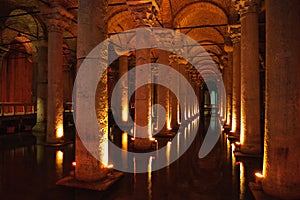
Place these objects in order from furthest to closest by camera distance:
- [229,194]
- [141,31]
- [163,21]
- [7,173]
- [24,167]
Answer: [163,21] → [141,31] → [24,167] → [7,173] → [229,194]

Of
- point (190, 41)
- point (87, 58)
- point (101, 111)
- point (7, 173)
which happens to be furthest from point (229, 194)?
point (190, 41)

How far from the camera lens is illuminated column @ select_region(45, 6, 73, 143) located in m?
9.42

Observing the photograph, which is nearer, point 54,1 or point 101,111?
point 101,111

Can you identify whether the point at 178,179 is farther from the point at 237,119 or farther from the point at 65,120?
the point at 65,120

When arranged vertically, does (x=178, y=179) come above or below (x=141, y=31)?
below

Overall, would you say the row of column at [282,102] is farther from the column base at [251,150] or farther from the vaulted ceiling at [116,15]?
the vaulted ceiling at [116,15]

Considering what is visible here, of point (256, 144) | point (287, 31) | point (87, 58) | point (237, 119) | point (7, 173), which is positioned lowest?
point (7, 173)

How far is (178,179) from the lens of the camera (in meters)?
5.66

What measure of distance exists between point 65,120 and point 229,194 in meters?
15.9

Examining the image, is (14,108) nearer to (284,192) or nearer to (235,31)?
(235,31)

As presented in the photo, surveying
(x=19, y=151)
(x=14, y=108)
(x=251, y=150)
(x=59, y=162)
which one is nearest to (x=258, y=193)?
(x=251, y=150)

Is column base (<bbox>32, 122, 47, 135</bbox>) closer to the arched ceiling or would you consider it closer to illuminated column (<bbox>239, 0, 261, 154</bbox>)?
the arched ceiling

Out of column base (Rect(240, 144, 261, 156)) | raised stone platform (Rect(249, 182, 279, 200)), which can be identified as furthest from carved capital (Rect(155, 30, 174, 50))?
raised stone platform (Rect(249, 182, 279, 200))

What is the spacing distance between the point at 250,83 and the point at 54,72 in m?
7.99
